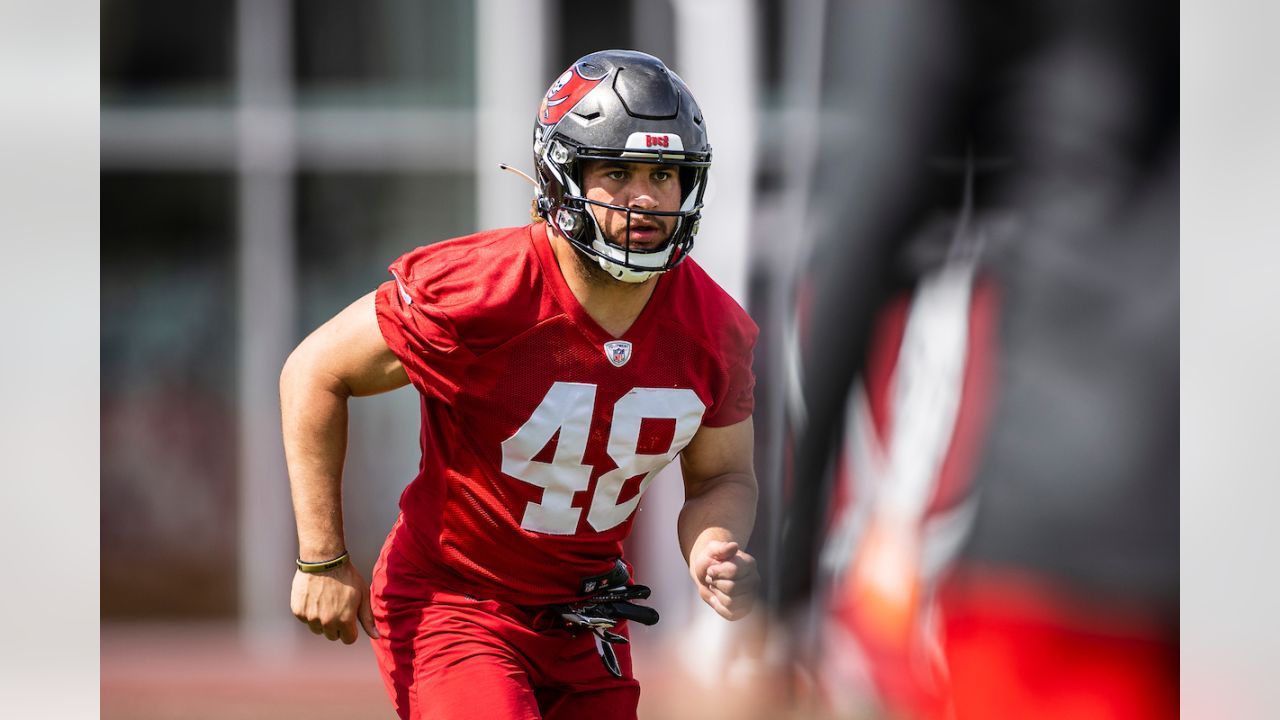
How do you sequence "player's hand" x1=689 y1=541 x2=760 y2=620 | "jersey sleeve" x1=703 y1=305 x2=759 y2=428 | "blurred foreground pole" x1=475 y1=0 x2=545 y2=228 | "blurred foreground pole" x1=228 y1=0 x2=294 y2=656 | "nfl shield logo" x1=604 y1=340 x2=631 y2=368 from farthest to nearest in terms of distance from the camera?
"blurred foreground pole" x1=228 y1=0 x2=294 y2=656
"blurred foreground pole" x1=475 y1=0 x2=545 y2=228
"jersey sleeve" x1=703 y1=305 x2=759 y2=428
"nfl shield logo" x1=604 y1=340 x2=631 y2=368
"player's hand" x1=689 y1=541 x2=760 y2=620

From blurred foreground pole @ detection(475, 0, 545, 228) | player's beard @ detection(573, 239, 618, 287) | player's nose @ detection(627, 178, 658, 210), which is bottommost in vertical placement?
player's beard @ detection(573, 239, 618, 287)

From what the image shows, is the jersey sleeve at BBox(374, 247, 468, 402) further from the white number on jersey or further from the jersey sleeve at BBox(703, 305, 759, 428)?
the jersey sleeve at BBox(703, 305, 759, 428)

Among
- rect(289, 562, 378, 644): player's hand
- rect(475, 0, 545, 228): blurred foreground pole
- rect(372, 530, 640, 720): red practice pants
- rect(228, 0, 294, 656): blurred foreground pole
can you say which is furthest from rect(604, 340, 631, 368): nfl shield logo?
rect(228, 0, 294, 656): blurred foreground pole

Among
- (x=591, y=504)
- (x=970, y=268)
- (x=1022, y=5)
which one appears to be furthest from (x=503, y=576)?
(x=1022, y=5)

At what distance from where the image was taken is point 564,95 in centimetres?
315

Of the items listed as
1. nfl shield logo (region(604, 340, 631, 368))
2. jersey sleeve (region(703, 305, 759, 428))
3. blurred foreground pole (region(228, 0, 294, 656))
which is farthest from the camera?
blurred foreground pole (region(228, 0, 294, 656))

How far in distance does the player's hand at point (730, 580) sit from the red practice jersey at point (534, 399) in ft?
1.03

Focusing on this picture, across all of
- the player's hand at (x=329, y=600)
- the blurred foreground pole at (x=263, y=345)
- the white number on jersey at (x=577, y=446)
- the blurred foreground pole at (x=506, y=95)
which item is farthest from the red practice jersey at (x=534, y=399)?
the blurred foreground pole at (x=263, y=345)

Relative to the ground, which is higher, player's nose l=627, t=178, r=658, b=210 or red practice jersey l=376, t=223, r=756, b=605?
player's nose l=627, t=178, r=658, b=210

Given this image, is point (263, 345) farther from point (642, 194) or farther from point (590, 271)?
point (642, 194)

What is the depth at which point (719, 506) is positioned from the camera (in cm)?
330

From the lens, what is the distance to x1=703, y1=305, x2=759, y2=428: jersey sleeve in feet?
10.6

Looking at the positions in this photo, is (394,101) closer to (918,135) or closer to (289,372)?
(918,135)

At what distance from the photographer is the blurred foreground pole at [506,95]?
8.33m
